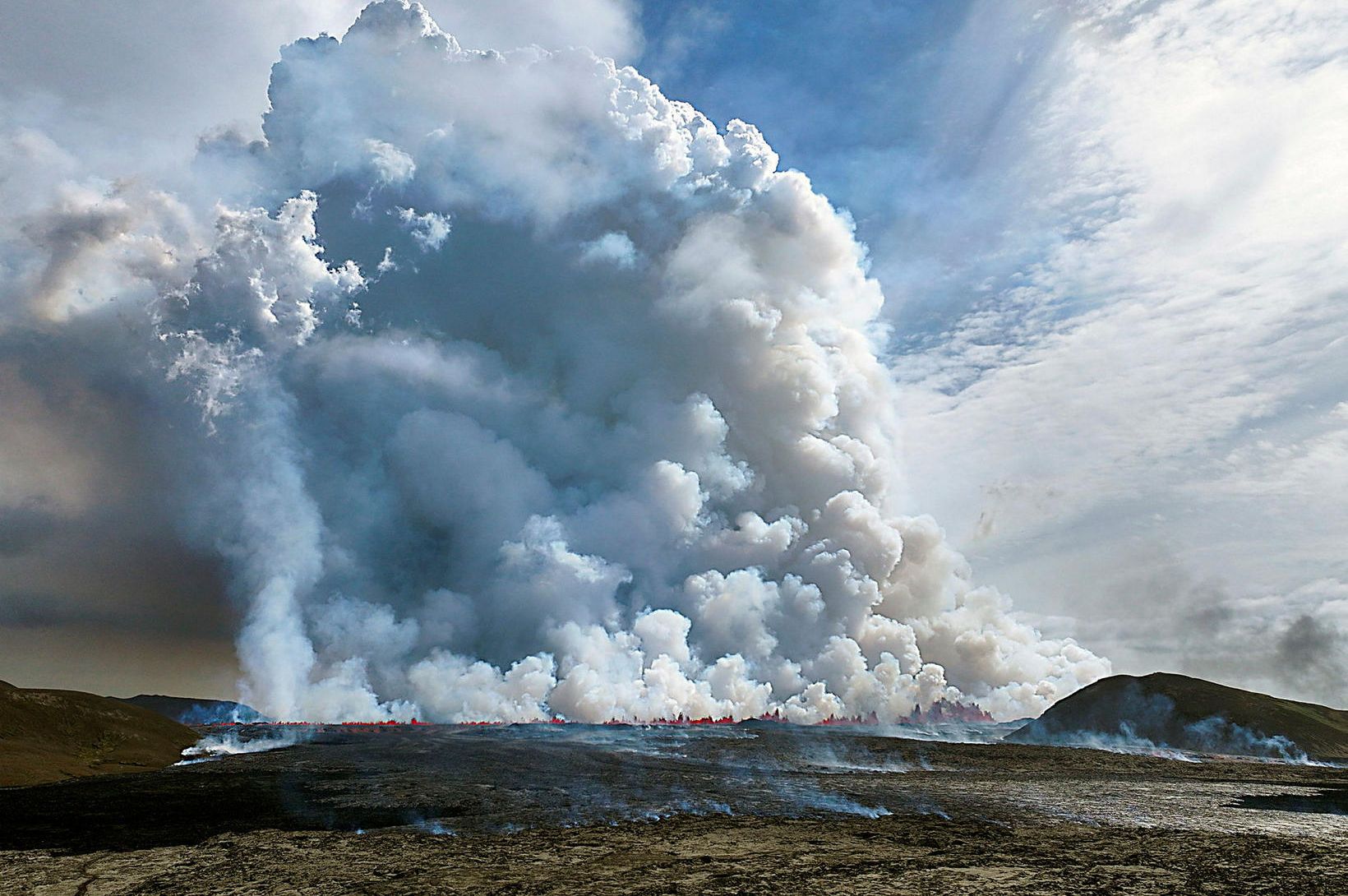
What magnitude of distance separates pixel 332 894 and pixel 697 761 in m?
65.3

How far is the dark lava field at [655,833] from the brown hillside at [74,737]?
12.2m

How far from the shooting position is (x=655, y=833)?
1385 inches

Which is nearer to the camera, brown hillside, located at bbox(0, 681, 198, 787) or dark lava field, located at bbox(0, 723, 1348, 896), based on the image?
dark lava field, located at bbox(0, 723, 1348, 896)

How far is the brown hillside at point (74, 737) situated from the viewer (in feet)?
232

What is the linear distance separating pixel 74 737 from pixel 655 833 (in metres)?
84.4

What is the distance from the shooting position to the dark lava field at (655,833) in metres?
26.0

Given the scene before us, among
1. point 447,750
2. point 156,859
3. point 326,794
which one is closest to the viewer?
point 156,859

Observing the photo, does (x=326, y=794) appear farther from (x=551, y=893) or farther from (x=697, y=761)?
(x=697, y=761)

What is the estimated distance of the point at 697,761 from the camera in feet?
280

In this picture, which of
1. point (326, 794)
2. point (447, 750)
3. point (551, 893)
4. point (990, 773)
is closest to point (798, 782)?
point (990, 773)

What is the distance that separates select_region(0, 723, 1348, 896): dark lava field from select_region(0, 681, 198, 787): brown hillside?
12166 mm

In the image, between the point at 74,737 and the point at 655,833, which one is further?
the point at 74,737

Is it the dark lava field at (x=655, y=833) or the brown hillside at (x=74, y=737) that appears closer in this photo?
the dark lava field at (x=655, y=833)

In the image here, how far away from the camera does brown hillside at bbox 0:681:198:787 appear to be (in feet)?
232
